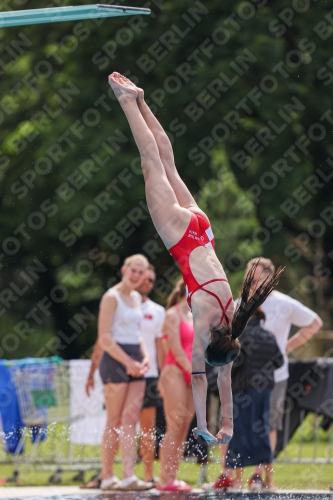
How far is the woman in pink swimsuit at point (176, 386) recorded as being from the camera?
352 inches

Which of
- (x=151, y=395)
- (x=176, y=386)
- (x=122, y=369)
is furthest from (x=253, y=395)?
(x=151, y=395)

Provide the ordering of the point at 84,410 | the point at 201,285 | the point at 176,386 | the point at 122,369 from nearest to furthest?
the point at 201,285 < the point at 176,386 < the point at 122,369 < the point at 84,410

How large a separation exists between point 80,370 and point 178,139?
7.18 meters

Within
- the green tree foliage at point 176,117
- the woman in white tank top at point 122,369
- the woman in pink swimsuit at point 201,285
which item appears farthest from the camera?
the green tree foliage at point 176,117

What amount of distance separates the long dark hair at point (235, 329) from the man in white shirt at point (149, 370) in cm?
290

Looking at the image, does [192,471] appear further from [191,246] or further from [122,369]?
[191,246]

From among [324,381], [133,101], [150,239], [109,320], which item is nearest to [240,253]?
[150,239]

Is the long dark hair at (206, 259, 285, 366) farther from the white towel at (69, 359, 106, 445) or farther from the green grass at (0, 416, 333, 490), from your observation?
the white towel at (69, 359, 106, 445)

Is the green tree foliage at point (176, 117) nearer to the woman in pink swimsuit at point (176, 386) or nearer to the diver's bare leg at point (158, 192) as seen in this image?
the woman in pink swimsuit at point (176, 386)

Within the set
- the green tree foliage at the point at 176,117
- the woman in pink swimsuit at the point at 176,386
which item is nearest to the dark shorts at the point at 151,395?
the woman in pink swimsuit at the point at 176,386

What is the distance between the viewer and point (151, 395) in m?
9.78

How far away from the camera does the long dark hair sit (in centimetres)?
662

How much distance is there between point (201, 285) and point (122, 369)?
8.96 ft

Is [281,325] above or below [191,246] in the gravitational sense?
below
